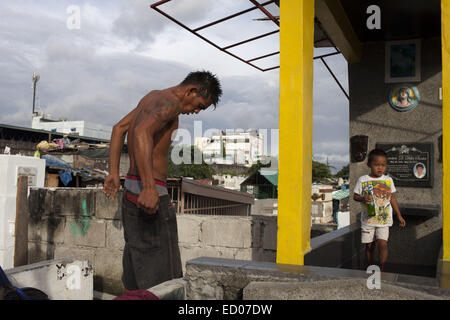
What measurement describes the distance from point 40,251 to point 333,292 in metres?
5.15

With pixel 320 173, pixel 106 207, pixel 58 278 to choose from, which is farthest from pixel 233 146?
pixel 58 278

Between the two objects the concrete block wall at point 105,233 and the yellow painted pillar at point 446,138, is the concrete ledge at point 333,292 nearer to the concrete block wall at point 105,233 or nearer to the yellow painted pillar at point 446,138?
the yellow painted pillar at point 446,138

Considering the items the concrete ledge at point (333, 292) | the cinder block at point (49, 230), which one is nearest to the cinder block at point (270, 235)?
the concrete ledge at point (333, 292)

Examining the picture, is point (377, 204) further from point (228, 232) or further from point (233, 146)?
point (233, 146)

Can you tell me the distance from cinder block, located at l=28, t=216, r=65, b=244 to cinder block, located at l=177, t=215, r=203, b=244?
201cm

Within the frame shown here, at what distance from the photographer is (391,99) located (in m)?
5.43

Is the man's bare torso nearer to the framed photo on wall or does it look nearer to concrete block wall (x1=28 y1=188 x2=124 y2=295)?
concrete block wall (x1=28 y1=188 x2=124 y2=295)

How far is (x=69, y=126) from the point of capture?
62.9m

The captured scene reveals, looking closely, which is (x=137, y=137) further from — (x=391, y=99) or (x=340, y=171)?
(x=340, y=171)

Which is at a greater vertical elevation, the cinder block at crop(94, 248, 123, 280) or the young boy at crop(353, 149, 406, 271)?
the young boy at crop(353, 149, 406, 271)

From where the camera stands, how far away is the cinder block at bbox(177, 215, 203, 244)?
473 centimetres

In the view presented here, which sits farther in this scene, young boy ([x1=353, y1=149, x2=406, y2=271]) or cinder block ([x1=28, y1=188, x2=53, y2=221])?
cinder block ([x1=28, y1=188, x2=53, y2=221])

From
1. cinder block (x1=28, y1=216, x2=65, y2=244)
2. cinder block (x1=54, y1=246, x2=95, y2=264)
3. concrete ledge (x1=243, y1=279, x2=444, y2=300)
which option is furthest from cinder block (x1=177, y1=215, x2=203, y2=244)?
concrete ledge (x1=243, y1=279, x2=444, y2=300)
